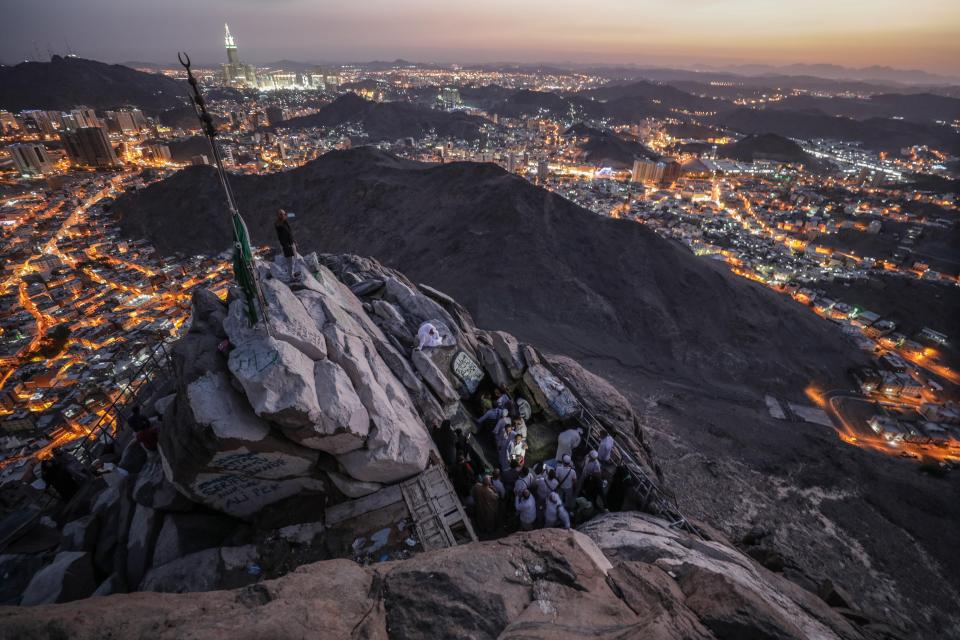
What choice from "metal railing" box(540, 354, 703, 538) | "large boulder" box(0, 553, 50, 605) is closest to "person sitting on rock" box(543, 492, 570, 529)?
"metal railing" box(540, 354, 703, 538)

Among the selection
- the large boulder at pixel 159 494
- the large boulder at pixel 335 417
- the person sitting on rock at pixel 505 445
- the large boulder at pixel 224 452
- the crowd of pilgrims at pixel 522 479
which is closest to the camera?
the large boulder at pixel 224 452

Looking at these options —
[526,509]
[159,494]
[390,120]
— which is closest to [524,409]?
[526,509]

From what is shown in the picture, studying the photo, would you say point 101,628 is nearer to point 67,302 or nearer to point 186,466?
point 186,466

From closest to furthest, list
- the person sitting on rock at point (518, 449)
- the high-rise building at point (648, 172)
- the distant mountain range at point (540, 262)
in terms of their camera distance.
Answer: the person sitting on rock at point (518, 449)
the distant mountain range at point (540, 262)
the high-rise building at point (648, 172)

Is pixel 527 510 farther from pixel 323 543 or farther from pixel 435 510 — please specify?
pixel 323 543

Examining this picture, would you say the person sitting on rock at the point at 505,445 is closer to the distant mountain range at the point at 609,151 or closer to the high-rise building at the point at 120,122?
the distant mountain range at the point at 609,151

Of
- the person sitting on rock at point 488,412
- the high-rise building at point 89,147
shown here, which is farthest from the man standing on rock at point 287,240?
the high-rise building at point 89,147
